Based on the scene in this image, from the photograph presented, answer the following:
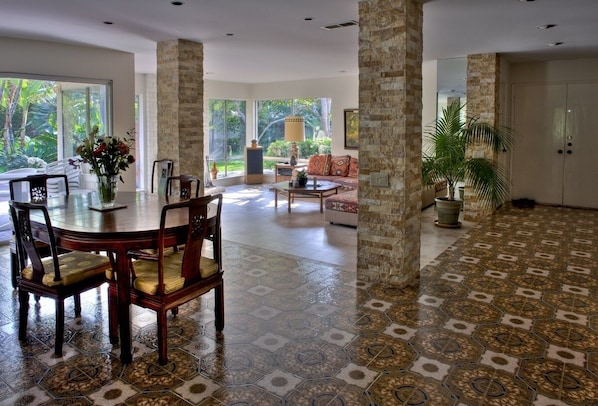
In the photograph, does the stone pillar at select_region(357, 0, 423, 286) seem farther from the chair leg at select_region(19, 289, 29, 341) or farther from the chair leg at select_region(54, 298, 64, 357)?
the chair leg at select_region(19, 289, 29, 341)

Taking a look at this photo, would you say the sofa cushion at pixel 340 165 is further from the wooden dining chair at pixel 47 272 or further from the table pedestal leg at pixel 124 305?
the table pedestal leg at pixel 124 305

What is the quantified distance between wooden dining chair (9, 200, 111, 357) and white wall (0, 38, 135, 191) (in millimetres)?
3728

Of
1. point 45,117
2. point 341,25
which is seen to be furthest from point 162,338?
point 45,117

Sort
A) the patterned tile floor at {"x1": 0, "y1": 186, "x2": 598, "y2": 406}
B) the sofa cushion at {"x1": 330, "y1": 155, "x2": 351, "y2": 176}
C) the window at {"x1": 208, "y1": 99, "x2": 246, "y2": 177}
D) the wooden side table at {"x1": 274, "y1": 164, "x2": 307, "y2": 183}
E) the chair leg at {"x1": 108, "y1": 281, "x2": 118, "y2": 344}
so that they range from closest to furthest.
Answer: the patterned tile floor at {"x1": 0, "y1": 186, "x2": 598, "y2": 406}, the chair leg at {"x1": 108, "y1": 281, "x2": 118, "y2": 344}, the sofa cushion at {"x1": 330, "y1": 155, "x2": 351, "y2": 176}, the wooden side table at {"x1": 274, "y1": 164, "x2": 307, "y2": 183}, the window at {"x1": 208, "y1": 99, "x2": 246, "y2": 177}

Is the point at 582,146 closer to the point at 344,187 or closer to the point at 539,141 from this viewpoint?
the point at 539,141

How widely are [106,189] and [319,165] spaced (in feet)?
23.1

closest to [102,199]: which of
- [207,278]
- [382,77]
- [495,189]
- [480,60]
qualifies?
[207,278]

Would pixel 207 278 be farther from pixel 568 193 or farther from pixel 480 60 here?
pixel 568 193

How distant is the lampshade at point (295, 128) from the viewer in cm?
1088

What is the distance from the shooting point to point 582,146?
8.22 meters

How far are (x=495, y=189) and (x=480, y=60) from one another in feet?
6.99

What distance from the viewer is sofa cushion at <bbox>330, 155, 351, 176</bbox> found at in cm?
1000

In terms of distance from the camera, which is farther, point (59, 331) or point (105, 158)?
point (105, 158)

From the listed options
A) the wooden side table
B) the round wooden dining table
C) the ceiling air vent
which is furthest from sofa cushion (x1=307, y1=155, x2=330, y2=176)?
the round wooden dining table
